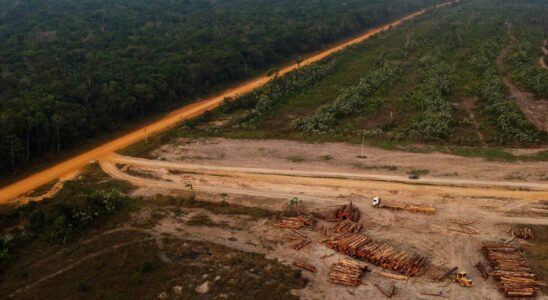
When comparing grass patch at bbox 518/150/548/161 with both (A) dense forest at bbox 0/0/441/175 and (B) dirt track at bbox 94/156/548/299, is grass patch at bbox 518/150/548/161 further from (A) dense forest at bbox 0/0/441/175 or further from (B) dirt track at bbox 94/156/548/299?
(A) dense forest at bbox 0/0/441/175

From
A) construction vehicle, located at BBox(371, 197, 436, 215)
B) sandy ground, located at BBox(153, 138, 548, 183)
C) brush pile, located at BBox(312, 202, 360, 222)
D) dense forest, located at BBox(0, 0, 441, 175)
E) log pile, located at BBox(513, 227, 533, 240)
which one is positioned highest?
dense forest, located at BBox(0, 0, 441, 175)

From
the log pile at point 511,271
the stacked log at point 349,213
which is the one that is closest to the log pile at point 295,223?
the stacked log at point 349,213

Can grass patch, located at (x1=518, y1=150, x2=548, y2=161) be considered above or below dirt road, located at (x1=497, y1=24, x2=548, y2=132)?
below

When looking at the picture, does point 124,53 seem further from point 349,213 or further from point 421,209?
point 421,209

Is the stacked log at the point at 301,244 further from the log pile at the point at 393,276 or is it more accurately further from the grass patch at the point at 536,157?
the grass patch at the point at 536,157

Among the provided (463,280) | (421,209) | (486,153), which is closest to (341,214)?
(421,209)

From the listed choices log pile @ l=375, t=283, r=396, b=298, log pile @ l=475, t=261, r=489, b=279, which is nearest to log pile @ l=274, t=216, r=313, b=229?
log pile @ l=375, t=283, r=396, b=298

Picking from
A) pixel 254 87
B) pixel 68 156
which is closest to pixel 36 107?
pixel 68 156
